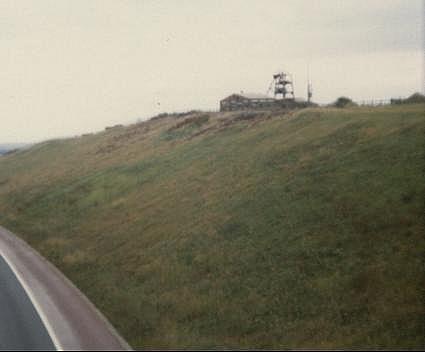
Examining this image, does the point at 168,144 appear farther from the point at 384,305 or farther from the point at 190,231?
the point at 384,305

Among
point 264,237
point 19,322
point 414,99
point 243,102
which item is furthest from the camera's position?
point 243,102

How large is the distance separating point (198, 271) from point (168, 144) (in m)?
42.0

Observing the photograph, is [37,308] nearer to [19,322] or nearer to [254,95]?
[19,322]

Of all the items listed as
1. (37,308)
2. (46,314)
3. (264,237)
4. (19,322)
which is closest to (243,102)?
(264,237)

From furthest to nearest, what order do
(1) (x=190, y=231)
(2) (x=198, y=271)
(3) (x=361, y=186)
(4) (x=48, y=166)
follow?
(4) (x=48, y=166), (1) (x=190, y=231), (3) (x=361, y=186), (2) (x=198, y=271)

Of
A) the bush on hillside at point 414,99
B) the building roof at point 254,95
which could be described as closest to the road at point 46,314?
the bush on hillside at point 414,99

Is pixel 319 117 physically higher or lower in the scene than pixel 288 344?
higher

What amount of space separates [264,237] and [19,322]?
13552 millimetres

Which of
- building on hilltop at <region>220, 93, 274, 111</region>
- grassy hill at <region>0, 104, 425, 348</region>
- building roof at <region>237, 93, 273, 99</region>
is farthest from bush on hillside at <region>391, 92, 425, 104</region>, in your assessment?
building roof at <region>237, 93, 273, 99</region>

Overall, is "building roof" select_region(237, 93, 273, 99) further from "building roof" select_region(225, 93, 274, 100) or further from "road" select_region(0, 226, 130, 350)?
"road" select_region(0, 226, 130, 350)

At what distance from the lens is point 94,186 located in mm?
58125

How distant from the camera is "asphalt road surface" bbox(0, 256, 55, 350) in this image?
66.7 feet

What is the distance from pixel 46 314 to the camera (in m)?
23.5

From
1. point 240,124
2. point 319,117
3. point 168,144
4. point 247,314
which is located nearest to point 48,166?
point 168,144
